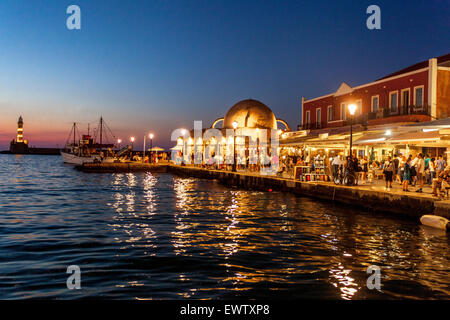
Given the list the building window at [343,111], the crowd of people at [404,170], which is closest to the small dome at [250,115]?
the building window at [343,111]

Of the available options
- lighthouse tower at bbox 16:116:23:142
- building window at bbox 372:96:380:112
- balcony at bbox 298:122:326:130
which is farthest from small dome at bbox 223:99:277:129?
lighthouse tower at bbox 16:116:23:142

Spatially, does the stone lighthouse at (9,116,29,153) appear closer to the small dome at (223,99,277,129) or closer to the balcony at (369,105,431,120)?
the small dome at (223,99,277,129)

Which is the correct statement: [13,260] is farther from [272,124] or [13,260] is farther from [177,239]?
[272,124]

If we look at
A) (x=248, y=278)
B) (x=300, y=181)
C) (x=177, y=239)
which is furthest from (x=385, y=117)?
(x=248, y=278)

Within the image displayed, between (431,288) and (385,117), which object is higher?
(385,117)

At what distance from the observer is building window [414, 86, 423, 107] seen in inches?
1000

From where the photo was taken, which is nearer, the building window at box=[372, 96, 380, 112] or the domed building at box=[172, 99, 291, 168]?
the building window at box=[372, 96, 380, 112]

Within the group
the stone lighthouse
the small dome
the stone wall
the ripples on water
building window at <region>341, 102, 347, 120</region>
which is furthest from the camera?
the stone lighthouse

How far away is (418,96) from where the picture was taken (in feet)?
84.3

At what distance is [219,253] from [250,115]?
126 feet

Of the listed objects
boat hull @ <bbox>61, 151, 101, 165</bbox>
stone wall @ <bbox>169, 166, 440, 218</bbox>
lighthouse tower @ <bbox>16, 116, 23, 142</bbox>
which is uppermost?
lighthouse tower @ <bbox>16, 116, 23, 142</bbox>

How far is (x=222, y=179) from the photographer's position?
104 ft

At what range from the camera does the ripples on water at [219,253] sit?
21.4 feet

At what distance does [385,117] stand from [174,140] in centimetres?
3774
